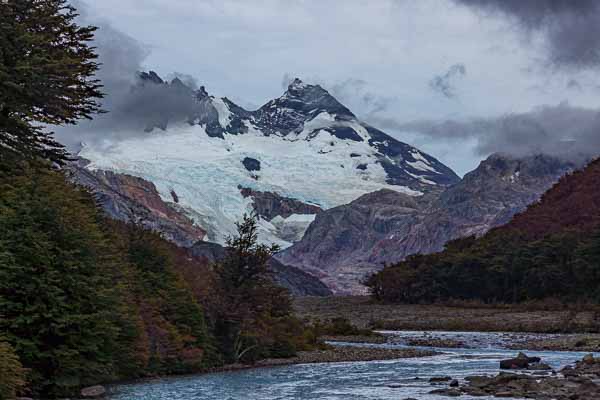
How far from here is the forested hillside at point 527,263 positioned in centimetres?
11981

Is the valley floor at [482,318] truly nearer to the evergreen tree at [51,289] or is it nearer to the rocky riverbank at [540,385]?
the rocky riverbank at [540,385]

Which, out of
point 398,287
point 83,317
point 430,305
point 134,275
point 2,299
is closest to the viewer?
point 2,299

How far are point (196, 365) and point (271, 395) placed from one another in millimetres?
13078

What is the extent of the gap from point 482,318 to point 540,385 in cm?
6788

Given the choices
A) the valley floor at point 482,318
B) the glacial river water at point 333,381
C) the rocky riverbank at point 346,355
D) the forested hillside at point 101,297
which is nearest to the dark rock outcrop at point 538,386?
the glacial river water at point 333,381

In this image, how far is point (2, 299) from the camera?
35.0 m

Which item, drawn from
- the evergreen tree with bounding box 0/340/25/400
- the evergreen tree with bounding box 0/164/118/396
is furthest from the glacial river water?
the evergreen tree with bounding box 0/340/25/400

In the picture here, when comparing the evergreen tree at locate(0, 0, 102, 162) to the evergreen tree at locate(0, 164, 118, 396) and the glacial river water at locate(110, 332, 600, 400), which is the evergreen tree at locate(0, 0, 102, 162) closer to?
the evergreen tree at locate(0, 164, 118, 396)

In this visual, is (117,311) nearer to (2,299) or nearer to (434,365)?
(2,299)

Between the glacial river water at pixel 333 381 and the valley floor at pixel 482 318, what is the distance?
12966 mm

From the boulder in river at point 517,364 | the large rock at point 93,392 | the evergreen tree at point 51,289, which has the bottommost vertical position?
the large rock at point 93,392

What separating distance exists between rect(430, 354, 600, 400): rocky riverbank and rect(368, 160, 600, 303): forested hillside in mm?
70929

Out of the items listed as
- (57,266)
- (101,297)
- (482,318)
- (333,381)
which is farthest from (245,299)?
(482,318)

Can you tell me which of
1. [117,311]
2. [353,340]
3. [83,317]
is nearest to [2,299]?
[83,317]
